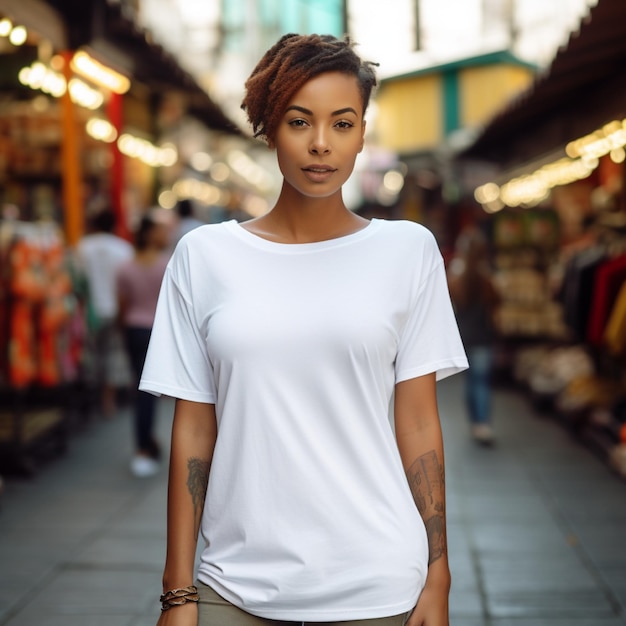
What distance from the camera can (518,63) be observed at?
2683 centimetres

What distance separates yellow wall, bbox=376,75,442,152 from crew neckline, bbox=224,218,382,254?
26693mm

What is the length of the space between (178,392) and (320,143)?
1.83 ft

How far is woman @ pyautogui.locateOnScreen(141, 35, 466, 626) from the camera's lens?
1.88 metres

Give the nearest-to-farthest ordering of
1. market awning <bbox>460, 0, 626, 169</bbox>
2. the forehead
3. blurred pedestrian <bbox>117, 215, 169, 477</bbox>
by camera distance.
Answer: the forehead, market awning <bbox>460, 0, 626, 169</bbox>, blurred pedestrian <bbox>117, 215, 169, 477</bbox>

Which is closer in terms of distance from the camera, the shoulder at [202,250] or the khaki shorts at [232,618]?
the khaki shorts at [232,618]

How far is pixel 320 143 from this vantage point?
1.94m

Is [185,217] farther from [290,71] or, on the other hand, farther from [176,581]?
[176,581]

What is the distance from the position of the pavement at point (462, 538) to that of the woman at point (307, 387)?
8.75 ft

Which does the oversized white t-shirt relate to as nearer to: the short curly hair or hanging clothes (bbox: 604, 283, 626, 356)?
the short curly hair

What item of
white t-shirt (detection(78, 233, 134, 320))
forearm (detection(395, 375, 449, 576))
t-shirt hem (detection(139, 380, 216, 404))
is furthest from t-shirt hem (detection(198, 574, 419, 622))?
white t-shirt (detection(78, 233, 134, 320))

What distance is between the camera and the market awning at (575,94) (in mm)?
7355

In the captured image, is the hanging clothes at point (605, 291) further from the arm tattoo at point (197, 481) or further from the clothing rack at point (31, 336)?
the arm tattoo at point (197, 481)

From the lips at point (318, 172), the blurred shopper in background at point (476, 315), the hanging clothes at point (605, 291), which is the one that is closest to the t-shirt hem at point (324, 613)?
the lips at point (318, 172)

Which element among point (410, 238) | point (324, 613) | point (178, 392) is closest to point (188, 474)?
point (178, 392)
